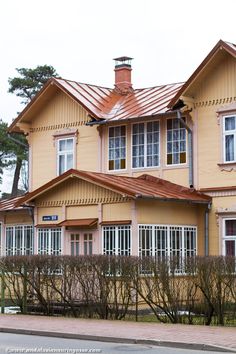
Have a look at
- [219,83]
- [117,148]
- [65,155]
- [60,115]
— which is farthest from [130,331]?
[60,115]

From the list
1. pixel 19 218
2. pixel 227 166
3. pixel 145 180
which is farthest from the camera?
pixel 19 218

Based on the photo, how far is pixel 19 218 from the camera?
91.8 ft

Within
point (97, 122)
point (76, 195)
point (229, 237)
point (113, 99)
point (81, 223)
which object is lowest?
point (229, 237)

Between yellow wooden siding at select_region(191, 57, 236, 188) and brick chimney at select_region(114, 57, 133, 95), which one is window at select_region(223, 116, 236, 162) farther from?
brick chimney at select_region(114, 57, 133, 95)

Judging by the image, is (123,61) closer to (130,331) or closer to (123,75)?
(123,75)

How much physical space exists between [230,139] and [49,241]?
6.64m

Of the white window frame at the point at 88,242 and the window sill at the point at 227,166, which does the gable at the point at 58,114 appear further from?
the window sill at the point at 227,166

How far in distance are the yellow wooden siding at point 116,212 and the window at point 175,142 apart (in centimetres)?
345

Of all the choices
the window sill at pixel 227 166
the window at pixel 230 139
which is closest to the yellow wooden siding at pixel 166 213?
the window sill at pixel 227 166

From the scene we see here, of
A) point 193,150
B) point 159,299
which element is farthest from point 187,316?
point 193,150

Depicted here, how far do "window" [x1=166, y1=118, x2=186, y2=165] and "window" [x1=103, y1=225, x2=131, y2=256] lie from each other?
149 inches

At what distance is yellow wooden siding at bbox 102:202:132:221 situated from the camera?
74.2ft

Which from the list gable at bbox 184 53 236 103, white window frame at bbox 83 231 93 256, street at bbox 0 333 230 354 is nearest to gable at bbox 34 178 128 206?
white window frame at bbox 83 231 93 256

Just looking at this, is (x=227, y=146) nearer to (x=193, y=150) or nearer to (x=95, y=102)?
(x=193, y=150)
